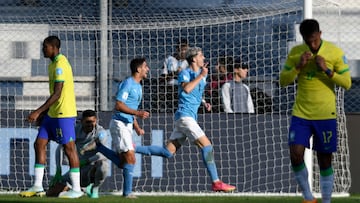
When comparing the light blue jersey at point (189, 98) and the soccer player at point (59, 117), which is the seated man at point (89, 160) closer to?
the soccer player at point (59, 117)

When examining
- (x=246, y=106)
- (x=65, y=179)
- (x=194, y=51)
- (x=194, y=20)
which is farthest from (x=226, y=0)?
(x=65, y=179)

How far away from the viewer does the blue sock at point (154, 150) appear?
14.3m

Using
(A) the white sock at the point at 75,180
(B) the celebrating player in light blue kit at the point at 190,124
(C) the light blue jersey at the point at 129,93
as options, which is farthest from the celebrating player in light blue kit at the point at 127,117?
(A) the white sock at the point at 75,180

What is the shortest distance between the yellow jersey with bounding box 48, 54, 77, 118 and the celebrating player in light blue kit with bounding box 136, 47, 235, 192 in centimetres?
167

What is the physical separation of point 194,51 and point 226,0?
2911 millimetres

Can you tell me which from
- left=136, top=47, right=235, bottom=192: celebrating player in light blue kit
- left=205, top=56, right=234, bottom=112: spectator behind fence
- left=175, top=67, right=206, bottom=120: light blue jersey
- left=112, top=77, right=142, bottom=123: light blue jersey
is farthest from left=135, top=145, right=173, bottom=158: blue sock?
left=205, top=56, right=234, bottom=112: spectator behind fence

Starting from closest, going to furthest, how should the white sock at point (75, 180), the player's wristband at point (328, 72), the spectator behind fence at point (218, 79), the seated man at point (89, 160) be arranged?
1. the player's wristband at point (328, 72)
2. the white sock at point (75, 180)
3. the seated man at point (89, 160)
4. the spectator behind fence at point (218, 79)

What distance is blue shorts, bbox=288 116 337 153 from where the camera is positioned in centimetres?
1026

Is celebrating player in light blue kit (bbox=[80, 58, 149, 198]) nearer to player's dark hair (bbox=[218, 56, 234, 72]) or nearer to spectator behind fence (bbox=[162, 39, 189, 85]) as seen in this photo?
spectator behind fence (bbox=[162, 39, 189, 85])

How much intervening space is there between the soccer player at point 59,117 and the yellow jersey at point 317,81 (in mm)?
3272

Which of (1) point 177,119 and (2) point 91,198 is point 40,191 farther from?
(1) point 177,119

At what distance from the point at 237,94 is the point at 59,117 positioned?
3.86 metres

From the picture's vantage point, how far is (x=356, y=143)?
15.5 meters

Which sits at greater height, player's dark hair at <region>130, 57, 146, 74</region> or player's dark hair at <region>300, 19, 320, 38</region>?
player's dark hair at <region>300, 19, 320, 38</region>
